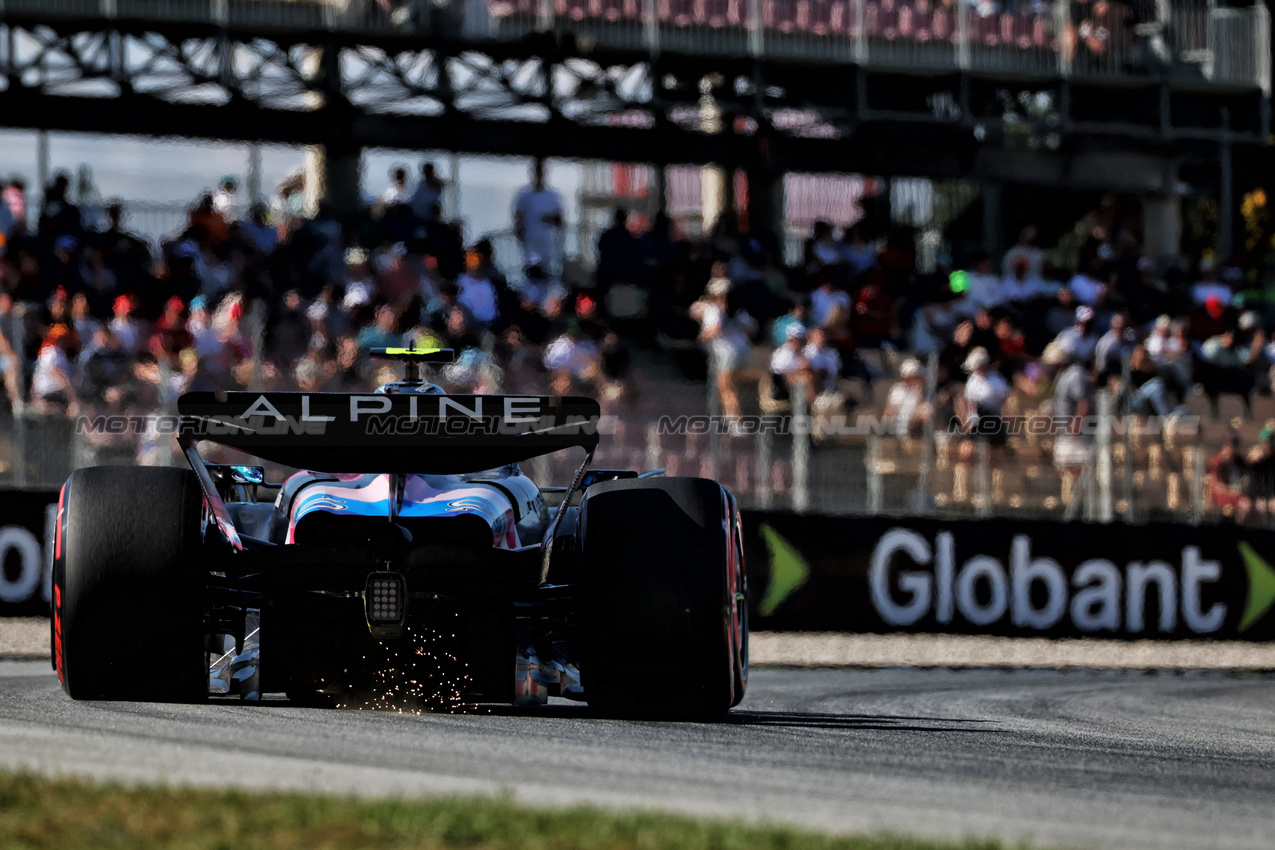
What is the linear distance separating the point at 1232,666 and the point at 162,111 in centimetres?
1207

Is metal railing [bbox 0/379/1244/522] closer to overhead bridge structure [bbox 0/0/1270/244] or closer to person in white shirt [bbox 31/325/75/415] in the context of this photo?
person in white shirt [bbox 31/325/75/415]

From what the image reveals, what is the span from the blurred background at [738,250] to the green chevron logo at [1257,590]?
44cm

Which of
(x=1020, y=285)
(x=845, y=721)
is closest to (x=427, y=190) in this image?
(x=1020, y=285)

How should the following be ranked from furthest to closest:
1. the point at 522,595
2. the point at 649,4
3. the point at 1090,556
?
the point at 649,4 → the point at 1090,556 → the point at 522,595

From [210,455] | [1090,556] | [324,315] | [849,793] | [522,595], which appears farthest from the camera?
[324,315]

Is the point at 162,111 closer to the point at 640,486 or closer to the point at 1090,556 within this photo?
the point at 1090,556

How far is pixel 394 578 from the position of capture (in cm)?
680

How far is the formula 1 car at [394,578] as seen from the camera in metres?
6.75

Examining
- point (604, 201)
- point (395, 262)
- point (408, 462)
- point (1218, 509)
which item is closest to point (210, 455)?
point (395, 262)

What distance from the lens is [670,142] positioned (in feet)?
75.2

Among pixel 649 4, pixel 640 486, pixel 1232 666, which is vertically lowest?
pixel 1232 666

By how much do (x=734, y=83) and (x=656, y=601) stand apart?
16.8m

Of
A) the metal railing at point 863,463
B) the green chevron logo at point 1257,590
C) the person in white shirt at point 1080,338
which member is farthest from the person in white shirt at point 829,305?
the green chevron logo at point 1257,590

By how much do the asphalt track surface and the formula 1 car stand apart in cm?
16
